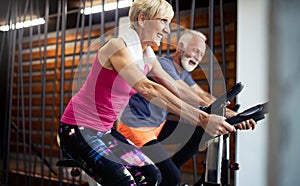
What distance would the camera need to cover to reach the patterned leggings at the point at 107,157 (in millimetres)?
1612

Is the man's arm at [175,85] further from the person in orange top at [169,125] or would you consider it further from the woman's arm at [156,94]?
A: the woman's arm at [156,94]

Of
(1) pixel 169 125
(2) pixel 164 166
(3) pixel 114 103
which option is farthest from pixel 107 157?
(1) pixel 169 125

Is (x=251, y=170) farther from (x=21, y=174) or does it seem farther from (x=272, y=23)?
(x=21, y=174)

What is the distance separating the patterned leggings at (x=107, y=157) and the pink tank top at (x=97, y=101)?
0.04m

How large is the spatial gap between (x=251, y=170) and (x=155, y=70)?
1522 millimetres

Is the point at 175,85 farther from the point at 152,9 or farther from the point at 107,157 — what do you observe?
the point at 107,157

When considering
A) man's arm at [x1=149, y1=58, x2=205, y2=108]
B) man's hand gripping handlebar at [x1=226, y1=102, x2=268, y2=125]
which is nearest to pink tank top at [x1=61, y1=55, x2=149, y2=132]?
man's arm at [x1=149, y1=58, x2=205, y2=108]

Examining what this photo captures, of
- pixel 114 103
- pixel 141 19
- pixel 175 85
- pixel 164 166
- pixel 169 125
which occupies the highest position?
pixel 141 19

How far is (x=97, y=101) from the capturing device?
5.57ft

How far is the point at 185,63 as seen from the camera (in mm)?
2309

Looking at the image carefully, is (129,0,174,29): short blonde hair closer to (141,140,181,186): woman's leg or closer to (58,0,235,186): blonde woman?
(58,0,235,186): blonde woman

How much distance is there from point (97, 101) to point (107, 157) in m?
0.26

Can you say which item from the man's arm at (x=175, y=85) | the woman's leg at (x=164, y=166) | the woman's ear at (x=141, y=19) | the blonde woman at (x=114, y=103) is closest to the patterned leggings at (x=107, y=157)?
the blonde woman at (x=114, y=103)

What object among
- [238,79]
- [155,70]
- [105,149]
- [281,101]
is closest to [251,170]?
[238,79]
